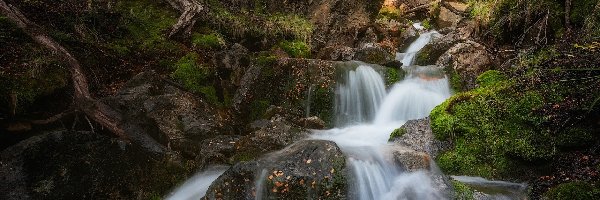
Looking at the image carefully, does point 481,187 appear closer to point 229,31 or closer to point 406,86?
point 406,86

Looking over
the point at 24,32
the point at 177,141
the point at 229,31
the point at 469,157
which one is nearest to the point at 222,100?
the point at 177,141

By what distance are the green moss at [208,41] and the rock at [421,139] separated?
6189 millimetres

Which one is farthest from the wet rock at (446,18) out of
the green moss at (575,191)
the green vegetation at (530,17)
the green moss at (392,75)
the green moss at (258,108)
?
the green moss at (575,191)

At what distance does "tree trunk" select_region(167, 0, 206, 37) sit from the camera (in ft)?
35.8

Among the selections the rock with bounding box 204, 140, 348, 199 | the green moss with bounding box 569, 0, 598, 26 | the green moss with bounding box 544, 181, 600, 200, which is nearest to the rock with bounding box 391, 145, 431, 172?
the rock with bounding box 204, 140, 348, 199

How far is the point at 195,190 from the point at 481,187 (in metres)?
4.47

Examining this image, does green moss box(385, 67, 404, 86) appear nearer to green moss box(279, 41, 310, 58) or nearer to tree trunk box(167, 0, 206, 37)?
green moss box(279, 41, 310, 58)

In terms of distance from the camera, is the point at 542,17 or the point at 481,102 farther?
the point at 542,17

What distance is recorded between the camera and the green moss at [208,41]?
35.8 feet

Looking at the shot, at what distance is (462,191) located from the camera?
5090 mm

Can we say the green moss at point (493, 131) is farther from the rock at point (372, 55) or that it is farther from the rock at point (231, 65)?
the rock at point (231, 65)

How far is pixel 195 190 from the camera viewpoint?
6.34 m

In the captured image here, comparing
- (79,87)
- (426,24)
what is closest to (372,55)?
(79,87)

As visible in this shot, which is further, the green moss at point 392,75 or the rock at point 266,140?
the green moss at point 392,75
